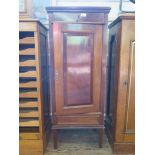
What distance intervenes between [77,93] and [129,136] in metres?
0.61

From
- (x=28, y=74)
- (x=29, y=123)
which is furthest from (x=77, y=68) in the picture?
(x=29, y=123)

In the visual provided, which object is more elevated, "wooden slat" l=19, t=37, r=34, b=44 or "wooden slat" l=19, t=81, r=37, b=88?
"wooden slat" l=19, t=37, r=34, b=44

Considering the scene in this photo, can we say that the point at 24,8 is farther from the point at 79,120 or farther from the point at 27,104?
the point at 79,120

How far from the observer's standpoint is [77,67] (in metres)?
1.66

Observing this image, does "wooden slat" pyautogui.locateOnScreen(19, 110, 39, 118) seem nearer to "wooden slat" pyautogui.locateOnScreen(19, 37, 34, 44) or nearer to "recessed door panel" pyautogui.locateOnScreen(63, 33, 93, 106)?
"recessed door panel" pyautogui.locateOnScreen(63, 33, 93, 106)

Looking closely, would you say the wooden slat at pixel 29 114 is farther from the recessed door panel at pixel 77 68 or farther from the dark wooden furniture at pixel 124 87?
the dark wooden furniture at pixel 124 87

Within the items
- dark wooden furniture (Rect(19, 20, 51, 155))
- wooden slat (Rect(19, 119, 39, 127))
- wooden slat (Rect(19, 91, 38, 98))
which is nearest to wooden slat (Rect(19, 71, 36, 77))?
dark wooden furniture (Rect(19, 20, 51, 155))

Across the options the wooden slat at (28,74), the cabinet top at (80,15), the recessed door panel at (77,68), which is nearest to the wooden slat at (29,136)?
the recessed door panel at (77,68)

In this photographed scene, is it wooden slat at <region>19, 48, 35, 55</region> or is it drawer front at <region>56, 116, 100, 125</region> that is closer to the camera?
wooden slat at <region>19, 48, 35, 55</region>

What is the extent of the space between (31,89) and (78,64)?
0.47 meters

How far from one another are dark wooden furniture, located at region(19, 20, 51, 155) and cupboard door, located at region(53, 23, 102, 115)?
0.16 m

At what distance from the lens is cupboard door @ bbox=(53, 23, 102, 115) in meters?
1.61
